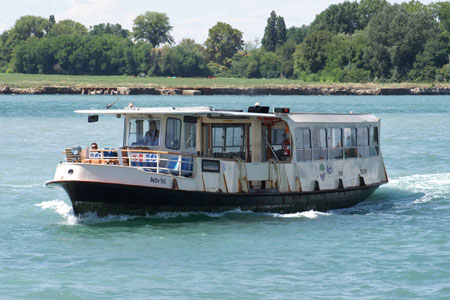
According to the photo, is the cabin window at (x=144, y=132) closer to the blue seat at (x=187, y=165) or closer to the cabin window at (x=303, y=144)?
the blue seat at (x=187, y=165)

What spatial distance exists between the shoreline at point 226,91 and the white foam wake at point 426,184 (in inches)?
4586

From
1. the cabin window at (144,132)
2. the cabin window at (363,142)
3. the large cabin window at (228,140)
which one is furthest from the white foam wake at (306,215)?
the cabin window at (144,132)

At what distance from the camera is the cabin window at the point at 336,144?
1115 inches

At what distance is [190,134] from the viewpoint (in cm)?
2594

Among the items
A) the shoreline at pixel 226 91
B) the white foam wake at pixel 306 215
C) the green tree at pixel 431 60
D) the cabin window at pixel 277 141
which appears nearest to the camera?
the white foam wake at pixel 306 215

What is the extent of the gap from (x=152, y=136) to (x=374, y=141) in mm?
9501

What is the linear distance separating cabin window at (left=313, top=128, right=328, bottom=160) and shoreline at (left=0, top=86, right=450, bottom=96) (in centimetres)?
12544

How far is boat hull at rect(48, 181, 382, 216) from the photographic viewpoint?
23500 mm

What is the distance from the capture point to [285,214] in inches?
1038

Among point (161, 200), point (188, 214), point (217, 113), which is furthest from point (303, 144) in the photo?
point (161, 200)

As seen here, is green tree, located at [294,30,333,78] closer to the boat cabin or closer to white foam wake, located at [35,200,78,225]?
white foam wake, located at [35,200,78,225]

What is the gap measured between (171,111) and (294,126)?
14.0 feet

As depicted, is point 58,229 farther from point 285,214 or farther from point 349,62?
point 349,62


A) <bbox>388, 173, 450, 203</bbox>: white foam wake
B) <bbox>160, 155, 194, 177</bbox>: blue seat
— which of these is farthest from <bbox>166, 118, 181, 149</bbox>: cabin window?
<bbox>388, 173, 450, 203</bbox>: white foam wake
